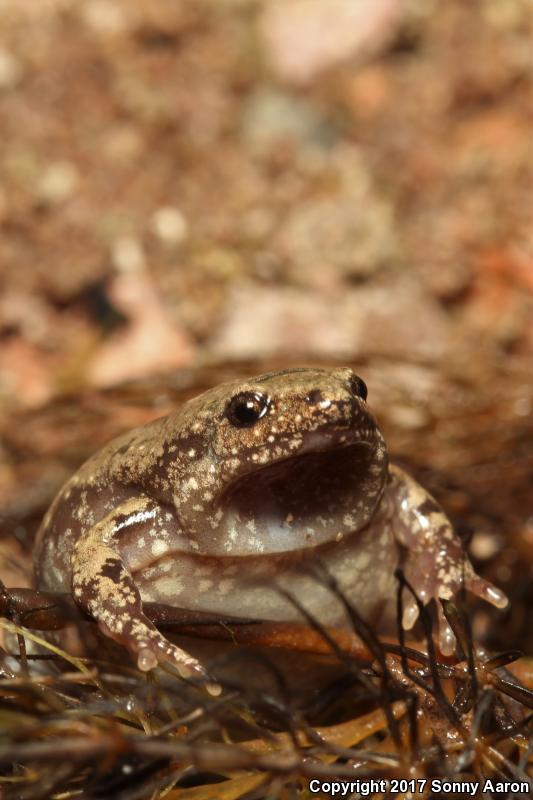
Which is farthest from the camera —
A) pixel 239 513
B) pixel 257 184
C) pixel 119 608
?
pixel 257 184

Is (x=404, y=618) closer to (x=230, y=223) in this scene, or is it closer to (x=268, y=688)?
(x=268, y=688)

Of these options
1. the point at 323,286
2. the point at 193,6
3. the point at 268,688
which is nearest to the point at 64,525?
the point at 268,688

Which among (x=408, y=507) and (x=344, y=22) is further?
(x=344, y=22)

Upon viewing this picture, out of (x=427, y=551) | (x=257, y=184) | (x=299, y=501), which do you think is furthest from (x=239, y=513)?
(x=257, y=184)

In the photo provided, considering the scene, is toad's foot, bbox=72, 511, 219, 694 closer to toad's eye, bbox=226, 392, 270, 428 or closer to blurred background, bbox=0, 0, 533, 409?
toad's eye, bbox=226, 392, 270, 428

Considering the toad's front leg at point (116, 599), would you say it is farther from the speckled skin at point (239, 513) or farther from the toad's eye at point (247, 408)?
the toad's eye at point (247, 408)

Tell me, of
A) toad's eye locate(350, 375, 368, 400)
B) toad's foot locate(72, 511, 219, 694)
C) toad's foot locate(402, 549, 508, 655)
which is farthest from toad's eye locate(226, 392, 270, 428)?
toad's foot locate(402, 549, 508, 655)

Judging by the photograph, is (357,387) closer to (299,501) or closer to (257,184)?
(299,501)
